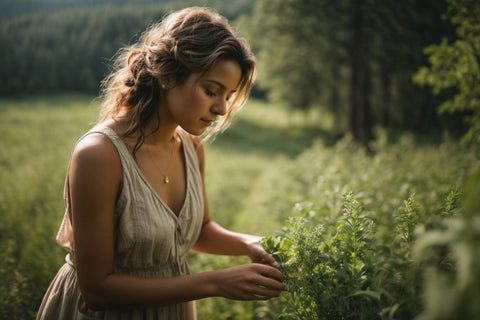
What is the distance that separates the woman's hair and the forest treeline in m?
0.55

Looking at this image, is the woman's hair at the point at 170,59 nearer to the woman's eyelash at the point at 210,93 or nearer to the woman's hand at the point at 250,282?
the woman's eyelash at the point at 210,93

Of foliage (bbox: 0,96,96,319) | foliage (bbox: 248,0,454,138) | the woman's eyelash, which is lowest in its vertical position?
foliage (bbox: 0,96,96,319)

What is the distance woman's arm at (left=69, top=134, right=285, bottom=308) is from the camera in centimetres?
146

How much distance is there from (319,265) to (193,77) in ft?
4.00

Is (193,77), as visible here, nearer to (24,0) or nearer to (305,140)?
(305,140)

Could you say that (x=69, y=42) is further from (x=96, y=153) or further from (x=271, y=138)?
(x=96, y=153)

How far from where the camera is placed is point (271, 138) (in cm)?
2712

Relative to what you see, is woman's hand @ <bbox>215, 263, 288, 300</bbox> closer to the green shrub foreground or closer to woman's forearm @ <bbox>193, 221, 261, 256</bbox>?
the green shrub foreground

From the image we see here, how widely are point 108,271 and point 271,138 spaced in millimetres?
25948

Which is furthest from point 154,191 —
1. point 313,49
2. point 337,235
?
point 313,49

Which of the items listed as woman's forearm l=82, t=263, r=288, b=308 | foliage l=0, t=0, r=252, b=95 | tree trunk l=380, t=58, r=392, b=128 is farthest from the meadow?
foliage l=0, t=0, r=252, b=95

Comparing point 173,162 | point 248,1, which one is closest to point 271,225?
point 173,162

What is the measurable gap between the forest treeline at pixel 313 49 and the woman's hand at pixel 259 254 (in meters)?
1.69

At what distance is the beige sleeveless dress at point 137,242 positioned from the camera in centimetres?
163
